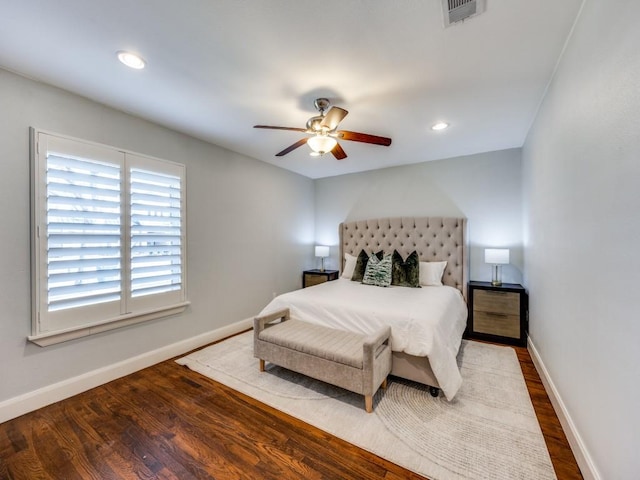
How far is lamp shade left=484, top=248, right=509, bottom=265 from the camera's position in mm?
3441

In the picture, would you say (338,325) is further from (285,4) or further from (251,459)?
(285,4)

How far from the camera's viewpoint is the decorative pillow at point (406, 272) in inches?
144

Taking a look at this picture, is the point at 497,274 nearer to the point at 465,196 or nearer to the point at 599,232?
the point at 465,196

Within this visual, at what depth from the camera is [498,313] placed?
3.42 meters

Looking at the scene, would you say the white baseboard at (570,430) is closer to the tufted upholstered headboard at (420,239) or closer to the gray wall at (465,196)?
the tufted upholstered headboard at (420,239)

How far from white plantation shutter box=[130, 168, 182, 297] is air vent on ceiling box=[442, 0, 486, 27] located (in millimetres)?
2933

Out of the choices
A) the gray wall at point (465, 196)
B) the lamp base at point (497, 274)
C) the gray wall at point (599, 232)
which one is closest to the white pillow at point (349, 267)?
the gray wall at point (465, 196)

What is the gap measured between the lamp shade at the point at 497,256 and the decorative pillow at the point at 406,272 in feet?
2.93

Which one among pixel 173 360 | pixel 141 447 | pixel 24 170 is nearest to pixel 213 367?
pixel 173 360

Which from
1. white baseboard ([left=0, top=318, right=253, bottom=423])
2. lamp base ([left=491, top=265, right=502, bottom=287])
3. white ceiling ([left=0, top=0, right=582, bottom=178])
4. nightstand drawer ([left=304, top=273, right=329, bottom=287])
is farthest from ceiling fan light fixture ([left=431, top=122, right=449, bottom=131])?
white baseboard ([left=0, top=318, right=253, bottom=423])

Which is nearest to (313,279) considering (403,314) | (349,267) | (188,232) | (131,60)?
(349,267)

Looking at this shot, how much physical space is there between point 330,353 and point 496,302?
99.3 inches

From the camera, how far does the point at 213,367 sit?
281 centimetres

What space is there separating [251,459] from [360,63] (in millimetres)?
2781
